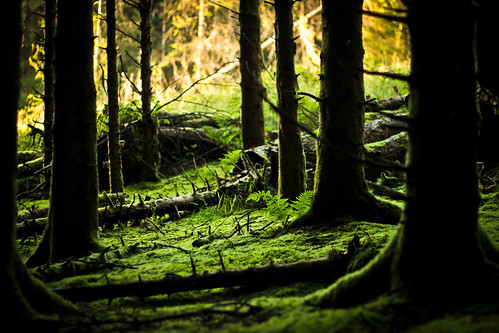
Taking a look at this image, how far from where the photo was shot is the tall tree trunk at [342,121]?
416 cm

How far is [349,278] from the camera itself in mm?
2176

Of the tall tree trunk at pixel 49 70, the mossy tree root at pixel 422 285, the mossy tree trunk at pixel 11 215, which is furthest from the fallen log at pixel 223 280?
the tall tree trunk at pixel 49 70

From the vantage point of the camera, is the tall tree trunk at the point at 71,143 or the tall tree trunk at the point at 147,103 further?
the tall tree trunk at the point at 147,103

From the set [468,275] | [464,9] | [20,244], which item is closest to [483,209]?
[468,275]

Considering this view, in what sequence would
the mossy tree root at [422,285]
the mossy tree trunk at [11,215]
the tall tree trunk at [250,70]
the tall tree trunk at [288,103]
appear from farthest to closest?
1. the tall tree trunk at [250,70]
2. the tall tree trunk at [288,103]
3. the mossy tree trunk at [11,215]
4. the mossy tree root at [422,285]

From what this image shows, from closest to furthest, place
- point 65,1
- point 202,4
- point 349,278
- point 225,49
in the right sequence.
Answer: point 349,278 → point 65,1 → point 202,4 → point 225,49

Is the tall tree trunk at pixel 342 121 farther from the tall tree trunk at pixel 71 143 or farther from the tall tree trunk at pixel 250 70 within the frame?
the tall tree trunk at pixel 250 70

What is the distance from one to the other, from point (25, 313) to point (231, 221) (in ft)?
12.2

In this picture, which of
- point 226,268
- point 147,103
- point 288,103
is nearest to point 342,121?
point 288,103

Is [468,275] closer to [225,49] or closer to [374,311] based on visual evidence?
[374,311]

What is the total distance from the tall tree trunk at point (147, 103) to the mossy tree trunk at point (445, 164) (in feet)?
22.9

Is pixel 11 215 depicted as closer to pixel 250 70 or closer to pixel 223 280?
pixel 223 280

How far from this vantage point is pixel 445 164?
1850 mm

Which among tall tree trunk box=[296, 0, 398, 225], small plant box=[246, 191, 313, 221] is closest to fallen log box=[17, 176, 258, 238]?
small plant box=[246, 191, 313, 221]
